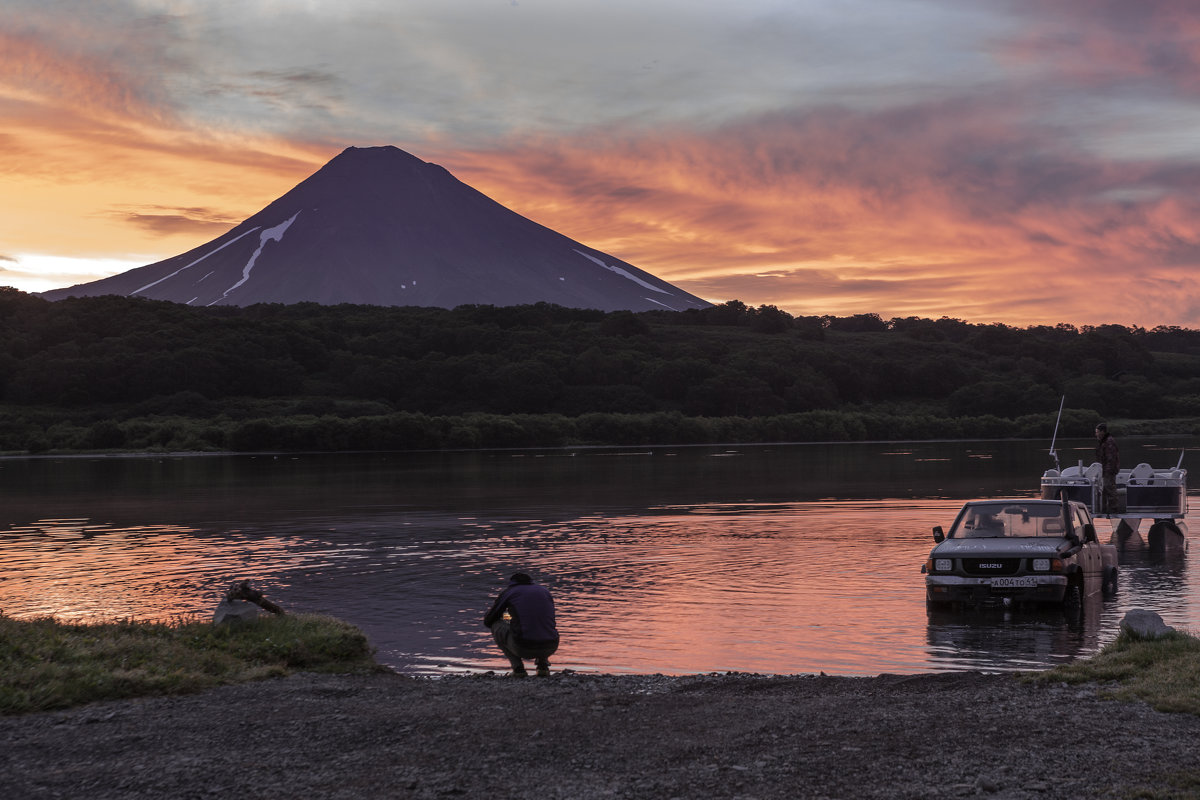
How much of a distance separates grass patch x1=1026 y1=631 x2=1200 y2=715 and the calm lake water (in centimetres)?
176

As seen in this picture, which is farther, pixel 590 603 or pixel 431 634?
pixel 590 603

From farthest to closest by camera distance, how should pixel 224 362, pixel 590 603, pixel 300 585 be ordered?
pixel 224 362
pixel 300 585
pixel 590 603

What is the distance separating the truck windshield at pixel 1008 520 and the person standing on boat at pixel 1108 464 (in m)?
7.39

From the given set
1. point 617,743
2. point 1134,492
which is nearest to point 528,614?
point 617,743

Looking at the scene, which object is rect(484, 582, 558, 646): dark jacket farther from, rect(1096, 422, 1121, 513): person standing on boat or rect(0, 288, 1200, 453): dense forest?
rect(0, 288, 1200, 453): dense forest

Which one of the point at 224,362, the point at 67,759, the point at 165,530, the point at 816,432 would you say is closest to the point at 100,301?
the point at 224,362

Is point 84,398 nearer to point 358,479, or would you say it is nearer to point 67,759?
point 358,479

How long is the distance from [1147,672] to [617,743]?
16.8ft

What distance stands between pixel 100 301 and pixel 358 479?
113489 mm

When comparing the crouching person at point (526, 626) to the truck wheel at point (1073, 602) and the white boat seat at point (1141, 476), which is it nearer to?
the truck wheel at point (1073, 602)

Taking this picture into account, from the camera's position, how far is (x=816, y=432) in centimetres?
12788

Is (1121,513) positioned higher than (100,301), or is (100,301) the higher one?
(100,301)

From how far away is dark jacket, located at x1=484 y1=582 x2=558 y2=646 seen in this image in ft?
42.0

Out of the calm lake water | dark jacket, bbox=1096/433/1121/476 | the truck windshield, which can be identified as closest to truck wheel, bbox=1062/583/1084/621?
the calm lake water
